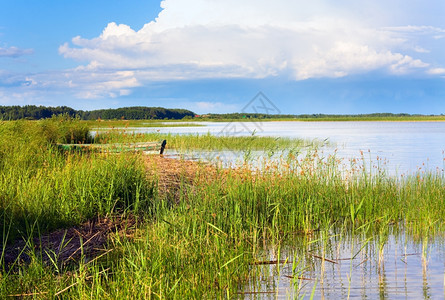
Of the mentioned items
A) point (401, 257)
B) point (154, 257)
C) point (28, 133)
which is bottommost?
point (401, 257)

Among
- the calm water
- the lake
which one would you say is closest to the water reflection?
the lake

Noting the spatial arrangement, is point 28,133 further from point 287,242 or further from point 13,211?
point 287,242

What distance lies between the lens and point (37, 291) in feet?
15.8

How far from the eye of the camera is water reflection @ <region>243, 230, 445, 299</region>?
5.22 meters

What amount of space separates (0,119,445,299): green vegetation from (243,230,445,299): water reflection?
0.74 ft

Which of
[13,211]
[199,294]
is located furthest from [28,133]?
[199,294]

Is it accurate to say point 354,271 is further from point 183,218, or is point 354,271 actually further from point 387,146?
point 387,146

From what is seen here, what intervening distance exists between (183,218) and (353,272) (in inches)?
105

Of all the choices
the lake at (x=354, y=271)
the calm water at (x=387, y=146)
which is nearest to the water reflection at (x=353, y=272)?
the lake at (x=354, y=271)

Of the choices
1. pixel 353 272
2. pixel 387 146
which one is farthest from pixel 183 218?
pixel 387 146

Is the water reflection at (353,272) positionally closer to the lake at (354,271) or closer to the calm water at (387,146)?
the lake at (354,271)

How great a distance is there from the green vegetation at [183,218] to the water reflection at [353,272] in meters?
0.22

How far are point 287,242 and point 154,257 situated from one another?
2822 mm

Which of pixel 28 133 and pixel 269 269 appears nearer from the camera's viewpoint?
pixel 269 269
